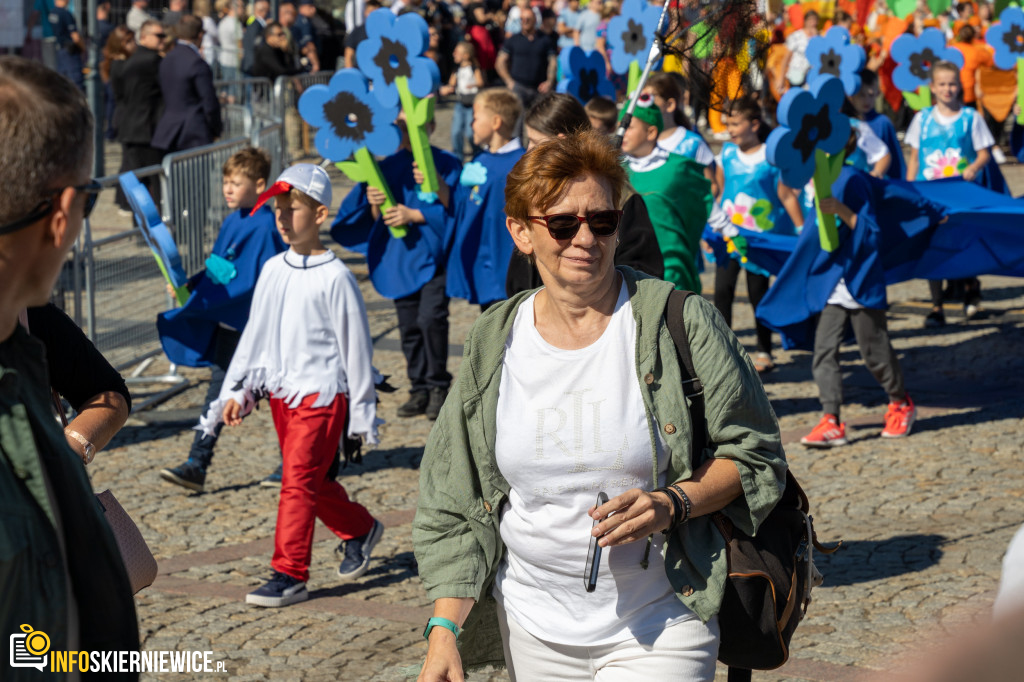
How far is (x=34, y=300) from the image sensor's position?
197 cm

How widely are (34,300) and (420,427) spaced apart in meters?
5.95

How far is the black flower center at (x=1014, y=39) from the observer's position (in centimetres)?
1160

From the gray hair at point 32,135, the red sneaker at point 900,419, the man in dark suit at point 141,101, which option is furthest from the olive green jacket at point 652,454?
the man in dark suit at point 141,101

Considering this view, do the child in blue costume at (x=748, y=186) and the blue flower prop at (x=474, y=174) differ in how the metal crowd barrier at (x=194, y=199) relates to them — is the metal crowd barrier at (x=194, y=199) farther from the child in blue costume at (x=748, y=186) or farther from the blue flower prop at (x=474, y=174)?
the child in blue costume at (x=748, y=186)

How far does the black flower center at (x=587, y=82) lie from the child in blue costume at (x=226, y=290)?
4545 mm

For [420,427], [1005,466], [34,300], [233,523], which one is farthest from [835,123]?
[34,300]

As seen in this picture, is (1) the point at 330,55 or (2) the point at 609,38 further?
(1) the point at 330,55

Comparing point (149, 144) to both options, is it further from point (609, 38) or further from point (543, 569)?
point (543, 569)

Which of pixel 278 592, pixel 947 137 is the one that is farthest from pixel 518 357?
pixel 947 137

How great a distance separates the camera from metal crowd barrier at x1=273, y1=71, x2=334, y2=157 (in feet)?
50.0

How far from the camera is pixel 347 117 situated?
788 cm

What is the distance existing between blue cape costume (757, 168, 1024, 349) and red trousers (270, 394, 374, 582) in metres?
3.15

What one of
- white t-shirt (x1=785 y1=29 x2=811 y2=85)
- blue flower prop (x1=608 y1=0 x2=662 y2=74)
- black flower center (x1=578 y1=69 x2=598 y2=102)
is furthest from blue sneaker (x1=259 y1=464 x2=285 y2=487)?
white t-shirt (x1=785 y1=29 x2=811 y2=85)

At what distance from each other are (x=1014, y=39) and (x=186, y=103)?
7.76 m
